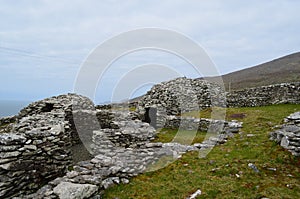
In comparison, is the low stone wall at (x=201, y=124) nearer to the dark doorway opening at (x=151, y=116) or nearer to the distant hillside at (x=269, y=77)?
the dark doorway opening at (x=151, y=116)

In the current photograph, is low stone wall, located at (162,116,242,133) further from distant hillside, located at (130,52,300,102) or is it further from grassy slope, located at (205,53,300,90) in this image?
grassy slope, located at (205,53,300,90)

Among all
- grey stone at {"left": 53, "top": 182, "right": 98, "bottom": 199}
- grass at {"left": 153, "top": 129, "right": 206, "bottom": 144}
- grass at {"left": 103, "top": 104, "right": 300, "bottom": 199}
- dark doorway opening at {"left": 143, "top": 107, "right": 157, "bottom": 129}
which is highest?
dark doorway opening at {"left": 143, "top": 107, "right": 157, "bottom": 129}

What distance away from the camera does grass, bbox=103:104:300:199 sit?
8.52 m

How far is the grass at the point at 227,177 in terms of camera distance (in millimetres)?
8523

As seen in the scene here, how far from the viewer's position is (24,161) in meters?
8.70

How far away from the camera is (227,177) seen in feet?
31.4

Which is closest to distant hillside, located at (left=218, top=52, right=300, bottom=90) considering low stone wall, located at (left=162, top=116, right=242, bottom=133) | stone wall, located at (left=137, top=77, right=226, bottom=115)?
stone wall, located at (left=137, top=77, right=226, bottom=115)

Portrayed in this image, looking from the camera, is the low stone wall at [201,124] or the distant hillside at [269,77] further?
the distant hillside at [269,77]

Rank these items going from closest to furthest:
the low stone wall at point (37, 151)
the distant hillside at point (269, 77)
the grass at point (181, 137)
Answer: the low stone wall at point (37, 151) < the grass at point (181, 137) < the distant hillside at point (269, 77)

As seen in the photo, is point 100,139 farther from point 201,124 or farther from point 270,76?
point 270,76

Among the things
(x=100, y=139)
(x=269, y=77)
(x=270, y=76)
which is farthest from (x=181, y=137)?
(x=270, y=76)

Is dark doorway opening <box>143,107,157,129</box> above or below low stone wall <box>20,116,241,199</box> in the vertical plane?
above

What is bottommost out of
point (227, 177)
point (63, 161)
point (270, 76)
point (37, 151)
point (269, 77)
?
point (227, 177)

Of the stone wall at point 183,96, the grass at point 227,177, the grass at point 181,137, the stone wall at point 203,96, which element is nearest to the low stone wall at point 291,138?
the grass at point 227,177
